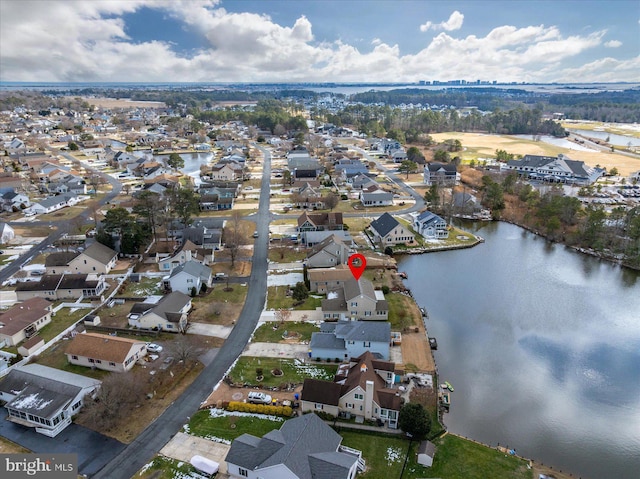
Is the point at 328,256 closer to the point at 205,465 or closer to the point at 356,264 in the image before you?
the point at 356,264

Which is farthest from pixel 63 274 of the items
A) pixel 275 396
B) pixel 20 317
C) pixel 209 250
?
pixel 275 396

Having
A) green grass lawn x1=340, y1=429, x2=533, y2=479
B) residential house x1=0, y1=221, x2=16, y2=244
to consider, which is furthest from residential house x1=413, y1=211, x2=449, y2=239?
residential house x1=0, y1=221, x2=16, y2=244

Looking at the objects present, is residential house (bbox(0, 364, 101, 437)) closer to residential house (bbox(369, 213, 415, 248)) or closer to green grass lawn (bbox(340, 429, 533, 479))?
green grass lawn (bbox(340, 429, 533, 479))

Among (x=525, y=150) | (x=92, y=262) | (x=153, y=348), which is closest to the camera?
(x=153, y=348)

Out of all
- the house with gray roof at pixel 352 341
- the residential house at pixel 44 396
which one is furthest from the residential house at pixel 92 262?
the house with gray roof at pixel 352 341

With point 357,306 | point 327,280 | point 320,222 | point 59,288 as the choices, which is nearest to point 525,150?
point 320,222

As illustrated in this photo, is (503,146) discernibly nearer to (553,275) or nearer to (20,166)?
(553,275)
